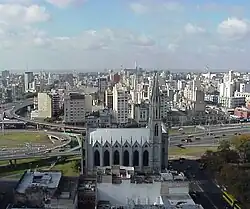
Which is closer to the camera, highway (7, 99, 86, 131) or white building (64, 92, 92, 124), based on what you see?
highway (7, 99, 86, 131)

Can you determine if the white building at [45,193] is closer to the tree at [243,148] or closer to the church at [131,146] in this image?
the church at [131,146]

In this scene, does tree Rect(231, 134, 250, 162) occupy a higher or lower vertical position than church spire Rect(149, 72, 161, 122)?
lower

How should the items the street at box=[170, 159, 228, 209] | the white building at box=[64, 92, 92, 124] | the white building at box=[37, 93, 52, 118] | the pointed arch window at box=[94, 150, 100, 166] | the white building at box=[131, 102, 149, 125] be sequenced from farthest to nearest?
the white building at box=[37, 93, 52, 118], the white building at box=[64, 92, 92, 124], the white building at box=[131, 102, 149, 125], the pointed arch window at box=[94, 150, 100, 166], the street at box=[170, 159, 228, 209]

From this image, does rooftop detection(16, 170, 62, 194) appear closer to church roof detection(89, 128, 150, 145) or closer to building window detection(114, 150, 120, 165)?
church roof detection(89, 128, 150, 145)

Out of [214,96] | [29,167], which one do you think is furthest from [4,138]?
[214,96]

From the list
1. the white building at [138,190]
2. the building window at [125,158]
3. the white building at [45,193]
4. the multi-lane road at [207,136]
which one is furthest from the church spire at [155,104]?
the multi-lane road at [207,136]

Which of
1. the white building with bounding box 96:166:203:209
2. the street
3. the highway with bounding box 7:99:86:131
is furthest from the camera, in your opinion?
the highway with bounding box 7:99:86:131

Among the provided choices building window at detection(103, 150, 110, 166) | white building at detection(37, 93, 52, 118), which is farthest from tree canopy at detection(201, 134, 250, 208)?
white building at detection(37, 93, 52, 118)
